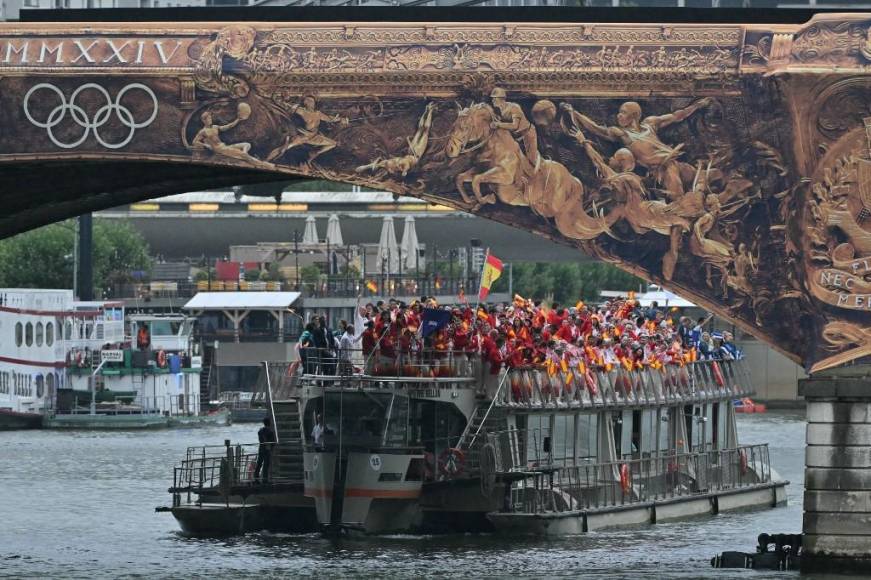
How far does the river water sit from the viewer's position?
5156 centimetres

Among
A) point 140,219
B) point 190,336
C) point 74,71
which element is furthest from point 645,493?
point 140,219

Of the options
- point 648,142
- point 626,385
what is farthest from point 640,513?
point 648,142

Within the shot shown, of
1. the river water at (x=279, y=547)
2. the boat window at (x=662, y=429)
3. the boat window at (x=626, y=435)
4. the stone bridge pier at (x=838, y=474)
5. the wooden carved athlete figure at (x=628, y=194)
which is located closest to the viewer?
the stone bridge pier at (x=838, y=474)

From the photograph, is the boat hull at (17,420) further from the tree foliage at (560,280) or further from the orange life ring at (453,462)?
the tree foliage at (560,280)

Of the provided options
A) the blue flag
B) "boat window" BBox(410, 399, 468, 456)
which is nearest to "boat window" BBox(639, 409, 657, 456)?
"boat window" BBox(410, 399, 468, 456)

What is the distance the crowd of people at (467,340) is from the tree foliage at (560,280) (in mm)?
87805

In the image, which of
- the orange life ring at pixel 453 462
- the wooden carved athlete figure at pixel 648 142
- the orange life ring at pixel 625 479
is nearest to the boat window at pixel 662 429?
the orange life ring at pixel 625 479

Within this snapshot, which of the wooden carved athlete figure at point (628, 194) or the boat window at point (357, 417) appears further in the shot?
the boat window at point (357, 417)

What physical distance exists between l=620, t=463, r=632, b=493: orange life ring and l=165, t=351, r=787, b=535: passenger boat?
5 centimetres

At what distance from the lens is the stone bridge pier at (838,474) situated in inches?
1827

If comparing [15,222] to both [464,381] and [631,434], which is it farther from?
[631,434]

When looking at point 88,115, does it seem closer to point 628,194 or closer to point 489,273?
point 628,194

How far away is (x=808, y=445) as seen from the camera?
153 feet

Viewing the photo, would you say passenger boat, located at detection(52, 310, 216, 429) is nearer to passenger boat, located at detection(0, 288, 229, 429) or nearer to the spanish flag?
passenger boat, located at detection(0, 288, 229, 429)
